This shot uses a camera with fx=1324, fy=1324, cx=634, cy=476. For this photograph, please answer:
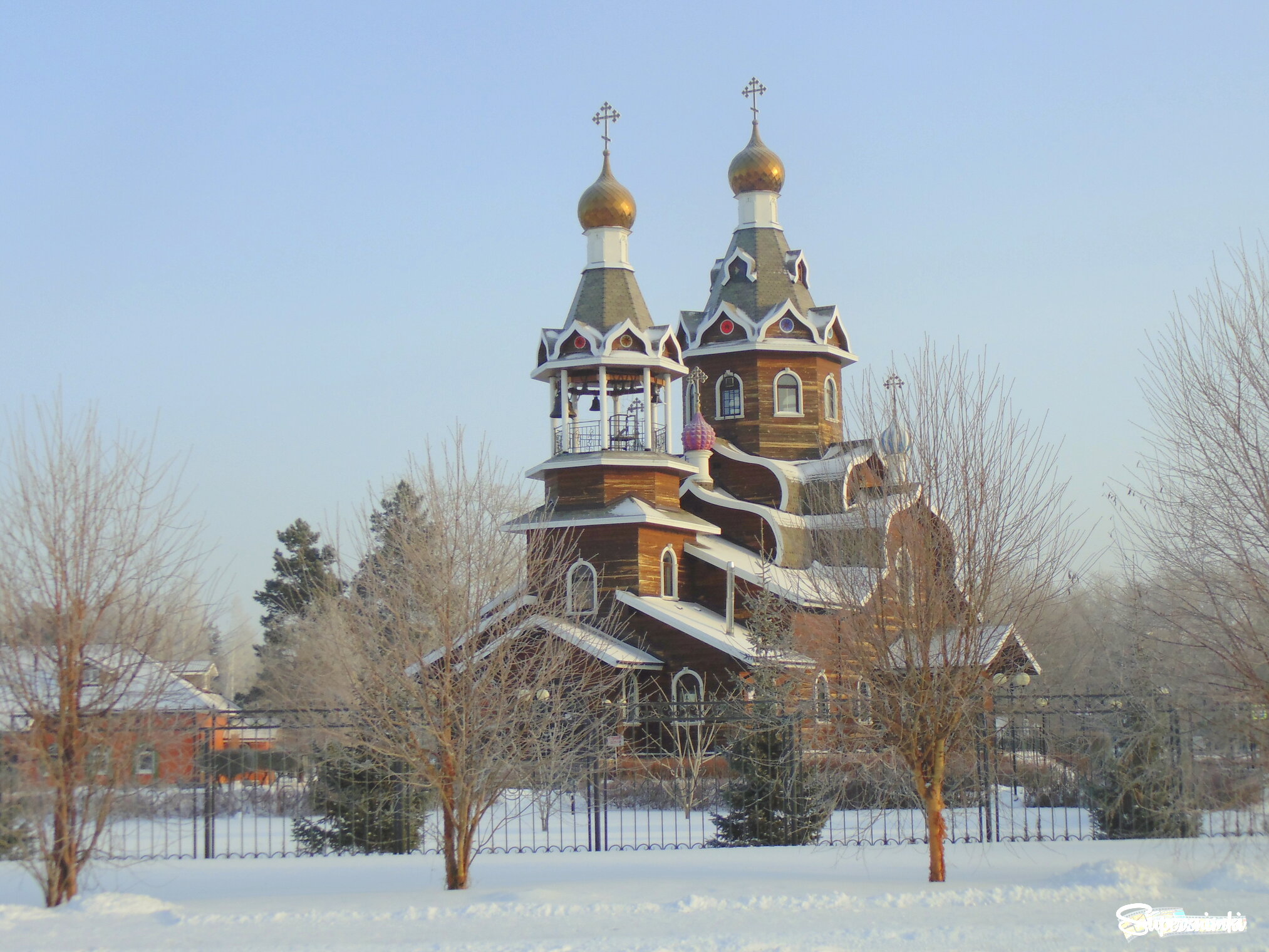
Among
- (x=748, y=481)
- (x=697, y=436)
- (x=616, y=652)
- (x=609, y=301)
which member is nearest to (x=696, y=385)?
(x=697, y=436)

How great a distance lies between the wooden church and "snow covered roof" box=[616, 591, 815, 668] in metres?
0.05

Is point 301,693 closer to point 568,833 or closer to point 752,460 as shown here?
point 752,460

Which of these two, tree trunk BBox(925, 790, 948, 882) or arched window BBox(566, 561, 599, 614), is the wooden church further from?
tree trunk BBox(925, 790, 948, 882)

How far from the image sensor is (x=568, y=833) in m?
16.9

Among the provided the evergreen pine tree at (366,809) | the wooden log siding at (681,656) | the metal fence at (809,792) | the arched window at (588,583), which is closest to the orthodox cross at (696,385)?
the arched window at (588,583)

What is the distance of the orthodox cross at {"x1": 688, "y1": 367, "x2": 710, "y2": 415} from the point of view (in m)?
30.1

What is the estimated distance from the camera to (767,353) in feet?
97.6

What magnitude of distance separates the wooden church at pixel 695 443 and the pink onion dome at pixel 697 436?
33 millimetres

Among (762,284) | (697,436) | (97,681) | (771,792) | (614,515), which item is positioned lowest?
(771,792)

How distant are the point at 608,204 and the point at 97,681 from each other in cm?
1826

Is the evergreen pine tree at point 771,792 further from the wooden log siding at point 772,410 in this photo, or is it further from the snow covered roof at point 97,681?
the wooden log siding at point 772,410

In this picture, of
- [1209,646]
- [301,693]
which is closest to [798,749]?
[1209,646]

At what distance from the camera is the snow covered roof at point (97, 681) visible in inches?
404

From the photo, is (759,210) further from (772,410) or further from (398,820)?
(398,820)
